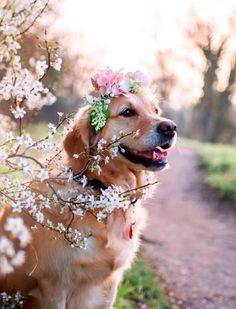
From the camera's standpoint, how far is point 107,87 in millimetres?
3205

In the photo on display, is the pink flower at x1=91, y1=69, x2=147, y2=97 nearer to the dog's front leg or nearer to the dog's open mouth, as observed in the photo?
the dog's open mouth

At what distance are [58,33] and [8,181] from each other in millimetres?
4306

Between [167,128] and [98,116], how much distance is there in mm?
432

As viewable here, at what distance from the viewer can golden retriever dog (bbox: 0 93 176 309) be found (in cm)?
323

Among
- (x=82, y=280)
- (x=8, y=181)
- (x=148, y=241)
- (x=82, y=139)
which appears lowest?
(x=148, y=241)

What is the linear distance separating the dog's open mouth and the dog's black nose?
0.38 ft

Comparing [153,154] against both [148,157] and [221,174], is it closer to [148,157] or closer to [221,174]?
[148,157]

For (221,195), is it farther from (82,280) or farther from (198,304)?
(82,280)

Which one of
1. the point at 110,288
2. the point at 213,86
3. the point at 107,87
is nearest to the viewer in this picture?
the point at 107,87

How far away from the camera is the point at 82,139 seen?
3393 millimetres

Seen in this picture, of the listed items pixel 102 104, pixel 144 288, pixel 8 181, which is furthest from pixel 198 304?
pixel 8 181

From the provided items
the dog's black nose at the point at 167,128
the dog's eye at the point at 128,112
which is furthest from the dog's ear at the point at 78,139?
the dog's black nose at the point at 167,128

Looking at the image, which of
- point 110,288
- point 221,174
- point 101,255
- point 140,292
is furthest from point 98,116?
point 221,174

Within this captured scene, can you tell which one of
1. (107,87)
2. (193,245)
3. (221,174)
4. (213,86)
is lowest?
(213,86)
